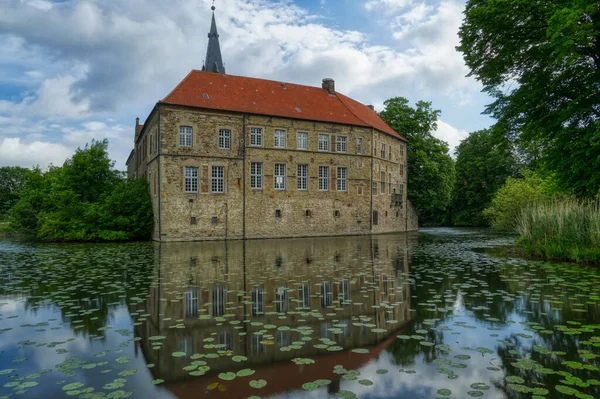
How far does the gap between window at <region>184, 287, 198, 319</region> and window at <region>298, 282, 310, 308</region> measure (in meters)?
1.80

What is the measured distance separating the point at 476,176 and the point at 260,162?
4055 cm

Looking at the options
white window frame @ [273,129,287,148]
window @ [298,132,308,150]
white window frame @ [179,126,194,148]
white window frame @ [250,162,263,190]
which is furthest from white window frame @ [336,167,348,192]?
white window frame @ [179,126,194,148]

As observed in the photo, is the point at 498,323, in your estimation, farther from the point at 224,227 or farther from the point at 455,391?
the point at 224,227

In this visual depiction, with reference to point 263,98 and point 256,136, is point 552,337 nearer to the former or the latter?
point 256,136

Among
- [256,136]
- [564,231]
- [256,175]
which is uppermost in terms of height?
[256,136]

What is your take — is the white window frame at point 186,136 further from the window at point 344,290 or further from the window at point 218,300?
the window at point 344,290

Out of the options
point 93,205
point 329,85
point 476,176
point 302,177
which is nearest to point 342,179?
point 302,177

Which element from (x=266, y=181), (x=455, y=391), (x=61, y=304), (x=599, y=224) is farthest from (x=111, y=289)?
(x=266, y=181)

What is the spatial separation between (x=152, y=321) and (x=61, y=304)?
7.95 ft

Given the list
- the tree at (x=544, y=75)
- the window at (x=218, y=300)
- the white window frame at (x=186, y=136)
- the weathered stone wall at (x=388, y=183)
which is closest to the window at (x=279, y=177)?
the white window frame at (x=186, y=136)

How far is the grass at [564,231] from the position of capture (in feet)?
40.9

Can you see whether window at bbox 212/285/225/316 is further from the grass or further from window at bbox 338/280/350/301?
the grass

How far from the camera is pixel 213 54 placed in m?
47.5

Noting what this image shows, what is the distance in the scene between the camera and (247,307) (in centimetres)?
701
